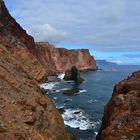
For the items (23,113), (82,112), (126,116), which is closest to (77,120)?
(82,112)

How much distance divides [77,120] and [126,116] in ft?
114

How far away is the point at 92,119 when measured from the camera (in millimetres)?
57062

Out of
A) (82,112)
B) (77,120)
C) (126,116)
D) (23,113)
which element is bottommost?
(77,120)

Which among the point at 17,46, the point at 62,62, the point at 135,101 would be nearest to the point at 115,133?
the point at 135,101

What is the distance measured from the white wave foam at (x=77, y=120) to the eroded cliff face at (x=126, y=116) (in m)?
24.5

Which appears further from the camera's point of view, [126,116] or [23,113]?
[23,113]

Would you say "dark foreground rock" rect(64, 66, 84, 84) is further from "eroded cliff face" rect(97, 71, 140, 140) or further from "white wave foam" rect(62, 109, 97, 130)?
"eroded cliff face" rect(97, 71, 140, 140)

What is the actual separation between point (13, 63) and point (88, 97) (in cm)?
5557

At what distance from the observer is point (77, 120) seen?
182ft

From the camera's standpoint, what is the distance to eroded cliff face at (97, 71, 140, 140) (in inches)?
761

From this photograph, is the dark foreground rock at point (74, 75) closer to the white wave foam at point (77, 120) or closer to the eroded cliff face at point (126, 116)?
the white wave foam at point (77, 120)

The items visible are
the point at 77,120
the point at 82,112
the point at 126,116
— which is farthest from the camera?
the point at 82,112

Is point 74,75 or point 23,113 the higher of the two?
point 74,75

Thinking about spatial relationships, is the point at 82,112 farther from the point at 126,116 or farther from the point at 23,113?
the point at 126,116
